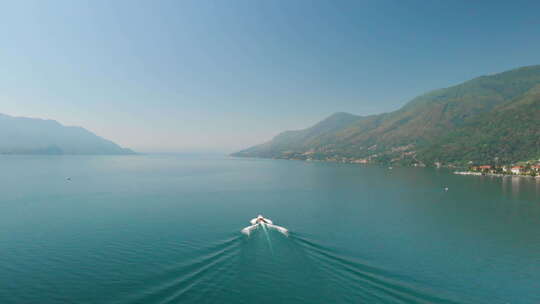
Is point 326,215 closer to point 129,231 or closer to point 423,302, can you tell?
point 423,302

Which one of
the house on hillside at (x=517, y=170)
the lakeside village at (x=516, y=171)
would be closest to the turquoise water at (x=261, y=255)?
the lakeside village at (x=516, y=171)

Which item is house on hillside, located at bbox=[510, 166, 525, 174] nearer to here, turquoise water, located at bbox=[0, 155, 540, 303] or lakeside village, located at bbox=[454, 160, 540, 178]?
lakeside village, located at bbox=[454, 160, 540, 178]

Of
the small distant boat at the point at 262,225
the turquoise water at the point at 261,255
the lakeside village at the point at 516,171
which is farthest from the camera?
the lakeside village at the point at 516,171

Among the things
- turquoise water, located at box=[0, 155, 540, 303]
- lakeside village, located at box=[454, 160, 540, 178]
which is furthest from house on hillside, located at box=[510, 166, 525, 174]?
turquoise water, located at box=[0, 155, 540, 303]

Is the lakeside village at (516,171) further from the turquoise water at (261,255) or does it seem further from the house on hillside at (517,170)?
the turquoise water at (261,255)

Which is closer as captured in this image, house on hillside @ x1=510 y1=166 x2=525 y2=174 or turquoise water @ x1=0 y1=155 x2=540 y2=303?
turquoise water @ x1=0 y1=155 x2=540 y2=303

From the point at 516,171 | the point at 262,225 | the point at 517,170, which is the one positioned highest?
the point at 517,170

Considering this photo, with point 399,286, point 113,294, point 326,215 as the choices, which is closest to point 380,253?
point 399,286

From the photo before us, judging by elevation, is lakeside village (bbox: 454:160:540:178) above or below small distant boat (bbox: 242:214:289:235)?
above

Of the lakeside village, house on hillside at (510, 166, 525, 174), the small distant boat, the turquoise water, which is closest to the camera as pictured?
the turquoise water

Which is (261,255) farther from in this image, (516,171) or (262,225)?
→ (516,171)

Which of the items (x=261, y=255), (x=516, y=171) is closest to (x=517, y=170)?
(x=516, y=171)
